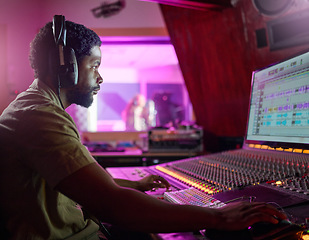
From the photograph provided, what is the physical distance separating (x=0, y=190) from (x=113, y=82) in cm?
812

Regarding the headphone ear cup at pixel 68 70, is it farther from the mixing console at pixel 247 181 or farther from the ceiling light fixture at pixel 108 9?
the ceiling light fixture at pixel 108 9

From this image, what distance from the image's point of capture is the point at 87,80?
0.98 m

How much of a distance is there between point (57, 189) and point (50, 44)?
1.64 feet

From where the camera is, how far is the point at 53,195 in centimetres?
76

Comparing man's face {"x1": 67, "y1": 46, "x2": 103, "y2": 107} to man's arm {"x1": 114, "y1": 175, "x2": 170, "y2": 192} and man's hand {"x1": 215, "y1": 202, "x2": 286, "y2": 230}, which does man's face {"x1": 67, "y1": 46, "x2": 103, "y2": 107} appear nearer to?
man's arm {"x1": 114, "y1": 175, "x2": 170, "y2": 192}

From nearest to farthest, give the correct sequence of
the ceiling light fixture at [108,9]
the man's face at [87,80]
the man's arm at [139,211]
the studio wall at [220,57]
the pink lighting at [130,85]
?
the man's arm at [139,211]
the man's face at [87,80]
the studio wall at [220,57]
the ceiling light fixture at [108,9]
the pink lighting at [130,85]

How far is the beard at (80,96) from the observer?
977 millimetres

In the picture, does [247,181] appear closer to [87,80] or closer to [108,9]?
[87,80]

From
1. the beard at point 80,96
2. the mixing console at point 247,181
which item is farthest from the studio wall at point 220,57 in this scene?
the beard at point 80,96

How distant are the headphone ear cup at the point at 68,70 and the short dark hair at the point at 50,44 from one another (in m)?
0.05

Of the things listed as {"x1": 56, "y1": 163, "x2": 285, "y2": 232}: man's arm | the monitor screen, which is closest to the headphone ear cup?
{"x1": 56, "y1": 163, "x2": 285, "y2": 232}: man's arm

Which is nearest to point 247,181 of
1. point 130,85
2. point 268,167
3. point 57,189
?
point 268,167

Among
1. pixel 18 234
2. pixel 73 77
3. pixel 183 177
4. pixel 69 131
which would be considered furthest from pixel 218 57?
pixel 18 234

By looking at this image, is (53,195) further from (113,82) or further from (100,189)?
(113,82)
